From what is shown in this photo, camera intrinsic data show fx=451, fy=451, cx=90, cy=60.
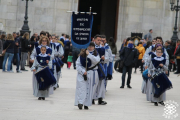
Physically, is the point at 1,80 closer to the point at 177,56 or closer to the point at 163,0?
the point at 177,56

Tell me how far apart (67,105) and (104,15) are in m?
30.6

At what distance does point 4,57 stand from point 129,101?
9.16 meters

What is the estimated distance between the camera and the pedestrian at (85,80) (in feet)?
35.3

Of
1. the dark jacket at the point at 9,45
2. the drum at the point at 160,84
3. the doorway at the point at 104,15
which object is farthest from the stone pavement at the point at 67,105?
the doorway at the point at 104,15

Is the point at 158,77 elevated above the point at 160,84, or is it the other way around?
the point at 158,77

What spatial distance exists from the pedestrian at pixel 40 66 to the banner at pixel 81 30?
6.95ft

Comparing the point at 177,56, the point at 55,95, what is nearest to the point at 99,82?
the point at 55,95

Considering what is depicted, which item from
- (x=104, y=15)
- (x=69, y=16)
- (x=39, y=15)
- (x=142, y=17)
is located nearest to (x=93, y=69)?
(x=39, y=15)

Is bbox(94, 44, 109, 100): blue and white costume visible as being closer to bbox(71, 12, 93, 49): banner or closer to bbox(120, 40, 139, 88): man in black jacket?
bbox(71, 12, 93, 49): banner

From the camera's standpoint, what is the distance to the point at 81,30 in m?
10.9

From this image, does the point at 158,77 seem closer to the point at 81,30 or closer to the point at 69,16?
the point at 81,30

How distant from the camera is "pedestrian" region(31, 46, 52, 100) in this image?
41.4 ft

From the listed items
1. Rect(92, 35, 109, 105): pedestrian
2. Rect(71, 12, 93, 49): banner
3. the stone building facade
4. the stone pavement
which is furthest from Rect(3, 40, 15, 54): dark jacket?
the stone building facade

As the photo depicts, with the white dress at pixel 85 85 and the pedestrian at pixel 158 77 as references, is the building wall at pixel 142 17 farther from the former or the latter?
the white dress at pixel 85 85
